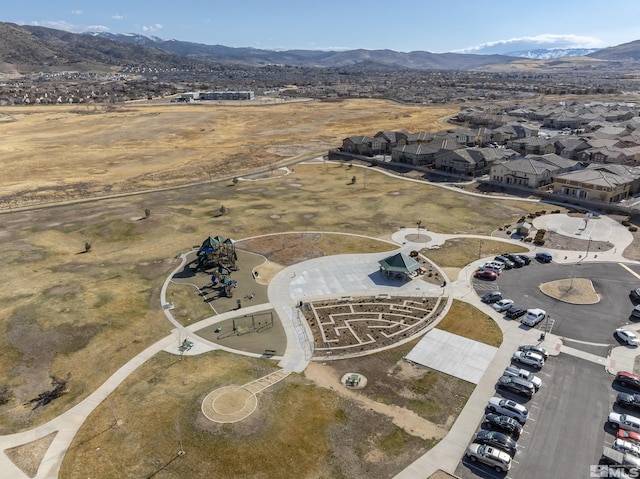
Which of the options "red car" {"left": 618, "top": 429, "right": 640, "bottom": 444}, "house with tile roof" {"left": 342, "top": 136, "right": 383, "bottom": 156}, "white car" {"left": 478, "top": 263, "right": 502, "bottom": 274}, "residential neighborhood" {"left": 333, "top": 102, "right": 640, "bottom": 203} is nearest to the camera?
"red car" {"left": 618, "top": 429, "right": 640, "bottom": 444}

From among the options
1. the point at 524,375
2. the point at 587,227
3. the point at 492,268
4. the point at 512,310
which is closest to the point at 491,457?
the point at 524,375

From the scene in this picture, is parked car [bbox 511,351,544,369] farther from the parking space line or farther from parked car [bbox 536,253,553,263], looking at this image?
the parking space line

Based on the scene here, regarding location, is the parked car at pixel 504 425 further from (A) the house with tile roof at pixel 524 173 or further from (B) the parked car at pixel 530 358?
(A) the house with tile roof at pixel 524 173

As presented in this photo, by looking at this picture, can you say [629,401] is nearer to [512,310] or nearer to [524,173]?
[512,310]

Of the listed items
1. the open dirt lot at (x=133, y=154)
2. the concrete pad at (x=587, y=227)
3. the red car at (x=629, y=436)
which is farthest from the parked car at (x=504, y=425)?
the open dirt lot at (x=133, y=154)

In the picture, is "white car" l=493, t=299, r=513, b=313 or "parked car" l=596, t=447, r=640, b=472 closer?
"parked car" l=596, t=447, r=640, b=472

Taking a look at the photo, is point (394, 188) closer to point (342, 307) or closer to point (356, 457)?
point (342, 307)

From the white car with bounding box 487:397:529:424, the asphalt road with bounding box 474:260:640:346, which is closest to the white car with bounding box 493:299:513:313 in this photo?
the asphalt road with bounding box 474:260:640:346

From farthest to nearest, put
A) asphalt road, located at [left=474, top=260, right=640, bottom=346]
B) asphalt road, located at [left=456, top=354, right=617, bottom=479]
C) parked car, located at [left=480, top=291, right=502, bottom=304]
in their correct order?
parked car, located at [left=480, top=291, right=502, bottom=304], asphalt road, located at [left=474, top=260, right=640, bottom=346], asphalt road, located at [left=456, top=354, right=617, bottom=479]
